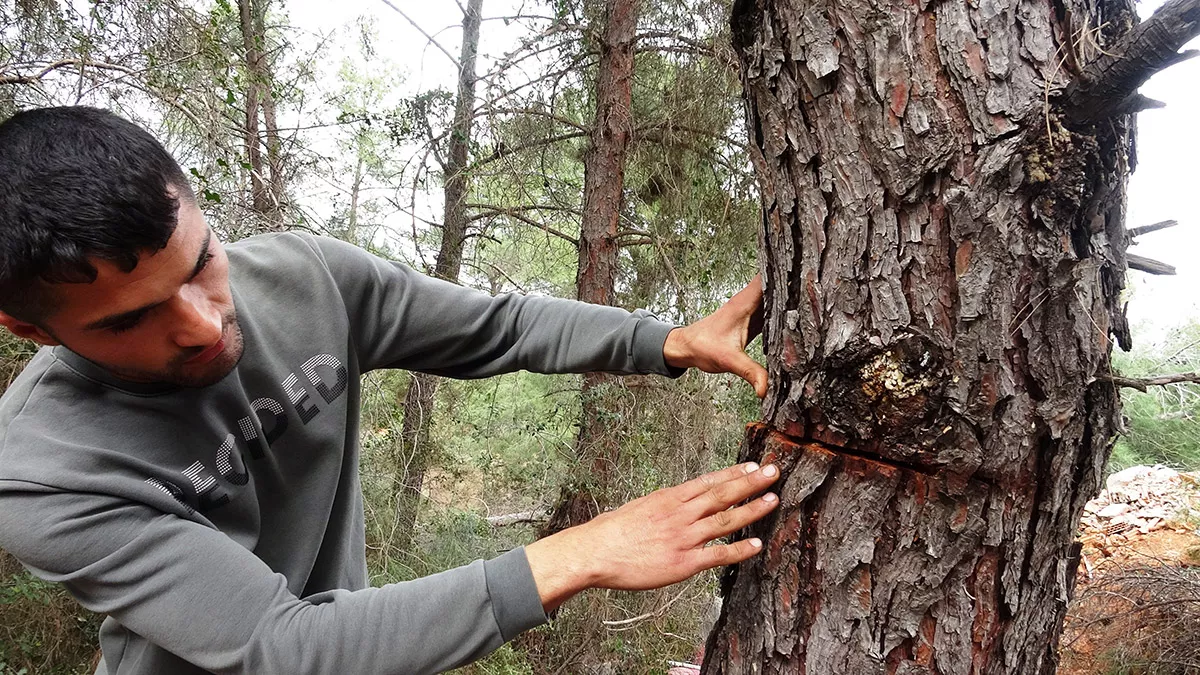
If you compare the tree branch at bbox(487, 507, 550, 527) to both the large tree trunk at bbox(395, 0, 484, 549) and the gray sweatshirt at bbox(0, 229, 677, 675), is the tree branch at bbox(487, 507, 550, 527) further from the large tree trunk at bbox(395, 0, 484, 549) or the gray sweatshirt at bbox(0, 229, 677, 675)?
the gray sweatshirt at bbox(0, 229, 677, 675)

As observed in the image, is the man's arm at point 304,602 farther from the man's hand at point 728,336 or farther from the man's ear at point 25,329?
the man's hand at point 728,336

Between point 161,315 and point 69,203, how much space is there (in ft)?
0.68

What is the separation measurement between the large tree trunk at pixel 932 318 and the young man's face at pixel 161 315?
0.95 meters

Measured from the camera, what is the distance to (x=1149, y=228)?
39.2 inches

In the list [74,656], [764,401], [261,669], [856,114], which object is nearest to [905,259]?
[856,114]

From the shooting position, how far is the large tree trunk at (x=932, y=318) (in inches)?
36.3

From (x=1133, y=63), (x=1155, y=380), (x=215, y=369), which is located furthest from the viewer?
(x=215, y=369)

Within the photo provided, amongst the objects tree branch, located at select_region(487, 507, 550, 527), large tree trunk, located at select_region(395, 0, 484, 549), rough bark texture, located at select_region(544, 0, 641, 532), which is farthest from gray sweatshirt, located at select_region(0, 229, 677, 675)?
tree branch, located at select_region(487, 507, 550, 527)

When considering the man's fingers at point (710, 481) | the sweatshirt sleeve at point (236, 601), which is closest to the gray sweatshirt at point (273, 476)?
the sweatshirt sleeve at point (236, 601)

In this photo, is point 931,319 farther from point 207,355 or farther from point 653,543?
point 207,355

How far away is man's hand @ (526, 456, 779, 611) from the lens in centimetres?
106

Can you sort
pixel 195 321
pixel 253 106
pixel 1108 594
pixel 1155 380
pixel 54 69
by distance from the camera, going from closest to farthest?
pixel 1155 380
pixel 195 321
pixel 54 69
pixel 1108 594
pixel 253 106

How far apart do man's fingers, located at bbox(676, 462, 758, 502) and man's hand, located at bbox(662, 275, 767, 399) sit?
0.77 ft

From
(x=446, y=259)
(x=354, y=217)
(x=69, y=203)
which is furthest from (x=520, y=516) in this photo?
(x=69, y=203)
